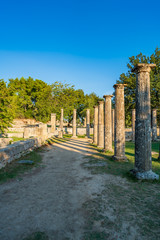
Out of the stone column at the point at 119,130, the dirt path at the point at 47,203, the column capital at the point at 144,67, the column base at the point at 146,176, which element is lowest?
the dirt path at the point at 47,203

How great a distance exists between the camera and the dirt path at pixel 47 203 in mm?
2787

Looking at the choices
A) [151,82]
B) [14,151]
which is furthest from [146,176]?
[151,82]

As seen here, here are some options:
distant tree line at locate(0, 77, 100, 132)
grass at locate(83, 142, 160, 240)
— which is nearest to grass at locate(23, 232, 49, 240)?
grass at locate(83, 142, 160, 240)

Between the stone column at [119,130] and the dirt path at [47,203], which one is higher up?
the stone column at [119,130]

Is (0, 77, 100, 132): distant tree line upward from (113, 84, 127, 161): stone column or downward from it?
upward

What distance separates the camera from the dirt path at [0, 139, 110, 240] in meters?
2.79

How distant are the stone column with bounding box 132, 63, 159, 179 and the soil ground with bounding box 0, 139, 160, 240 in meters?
0.63

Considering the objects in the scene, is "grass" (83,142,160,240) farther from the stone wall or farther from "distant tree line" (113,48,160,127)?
"distant tree line" (113,48,160,127)

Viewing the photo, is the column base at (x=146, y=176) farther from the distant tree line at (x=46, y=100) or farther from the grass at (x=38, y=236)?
the distant tree line at (x=46, y=100)

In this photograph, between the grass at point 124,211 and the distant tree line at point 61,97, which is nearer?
the grass at point 124,211

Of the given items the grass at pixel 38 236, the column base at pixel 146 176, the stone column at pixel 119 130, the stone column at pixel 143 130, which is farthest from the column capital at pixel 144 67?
the grass at pixel 38 236

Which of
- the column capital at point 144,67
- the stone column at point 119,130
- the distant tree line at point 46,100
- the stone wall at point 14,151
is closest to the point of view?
the column capital at point 144,67

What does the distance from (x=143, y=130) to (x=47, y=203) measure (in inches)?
168

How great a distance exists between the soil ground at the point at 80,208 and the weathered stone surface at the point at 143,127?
70cm
